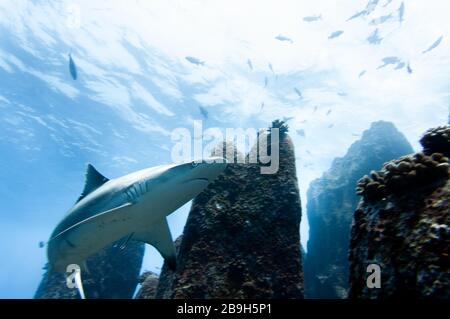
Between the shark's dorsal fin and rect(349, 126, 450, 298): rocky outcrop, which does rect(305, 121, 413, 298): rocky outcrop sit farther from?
the shark's dorsal fin

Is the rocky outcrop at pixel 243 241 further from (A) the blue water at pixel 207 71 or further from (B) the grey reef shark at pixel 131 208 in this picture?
(A) the blue water at pixel 207 71

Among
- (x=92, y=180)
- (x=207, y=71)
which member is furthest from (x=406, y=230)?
(x=207, y=71)

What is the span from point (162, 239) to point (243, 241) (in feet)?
5.57

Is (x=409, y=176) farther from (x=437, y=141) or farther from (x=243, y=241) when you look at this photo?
(x=243, y=241)

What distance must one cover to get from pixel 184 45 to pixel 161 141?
16423mm

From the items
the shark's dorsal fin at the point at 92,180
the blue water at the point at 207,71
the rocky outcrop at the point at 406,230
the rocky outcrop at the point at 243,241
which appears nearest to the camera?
the rocky outcrop at the point at 406,230

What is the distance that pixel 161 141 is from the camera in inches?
1513

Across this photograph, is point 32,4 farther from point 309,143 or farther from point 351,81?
point 309,143

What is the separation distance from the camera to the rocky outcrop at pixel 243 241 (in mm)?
5672

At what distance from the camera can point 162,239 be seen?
5.62 m

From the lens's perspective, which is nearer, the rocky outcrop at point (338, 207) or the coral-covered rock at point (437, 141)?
the coral-covered rock at point (437, 141)

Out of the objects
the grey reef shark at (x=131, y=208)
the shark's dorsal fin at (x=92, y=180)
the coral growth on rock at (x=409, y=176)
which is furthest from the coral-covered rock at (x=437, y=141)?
the shark's dorsal fin at (x=92, y=180)

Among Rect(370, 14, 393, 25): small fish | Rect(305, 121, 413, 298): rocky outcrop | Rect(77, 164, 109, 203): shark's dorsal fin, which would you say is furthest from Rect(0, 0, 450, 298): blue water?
Rect(77, 164, 109, 203): shark's dorsal fin

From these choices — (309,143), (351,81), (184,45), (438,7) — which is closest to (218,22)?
(184,45)
